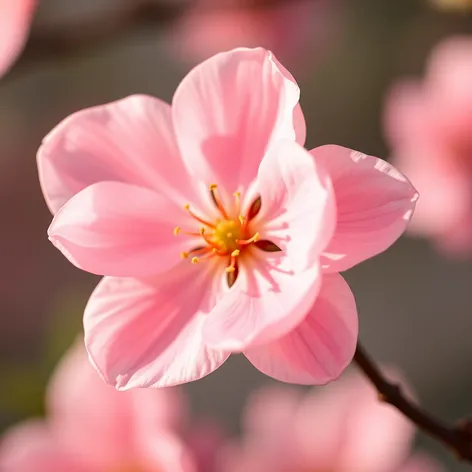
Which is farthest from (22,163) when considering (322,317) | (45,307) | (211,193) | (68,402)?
(322,317)

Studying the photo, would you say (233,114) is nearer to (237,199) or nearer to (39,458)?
(237,199)

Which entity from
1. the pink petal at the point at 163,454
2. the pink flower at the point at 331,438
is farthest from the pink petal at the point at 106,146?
the pink flower at the point at 331,438

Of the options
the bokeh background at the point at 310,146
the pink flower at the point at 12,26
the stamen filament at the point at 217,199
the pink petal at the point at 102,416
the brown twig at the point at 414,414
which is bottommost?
the bokeh background at the point at 310,146

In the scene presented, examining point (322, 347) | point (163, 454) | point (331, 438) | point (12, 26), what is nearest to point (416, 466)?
point (331, 438)

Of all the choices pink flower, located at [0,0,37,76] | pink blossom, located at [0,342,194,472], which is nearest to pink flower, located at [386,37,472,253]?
pink blossom, located at [0,342,194,472]

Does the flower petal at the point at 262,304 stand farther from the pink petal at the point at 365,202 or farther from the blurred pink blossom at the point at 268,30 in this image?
the blurred pink blossom at the point at 268,30

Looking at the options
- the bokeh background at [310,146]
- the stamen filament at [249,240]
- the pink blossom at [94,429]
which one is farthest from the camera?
the bokeh background at [310,146]
